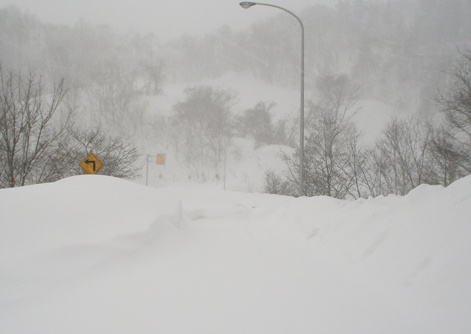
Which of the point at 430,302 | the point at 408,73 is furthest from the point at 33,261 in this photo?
the point at 408,73

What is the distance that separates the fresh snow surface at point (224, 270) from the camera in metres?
2.07

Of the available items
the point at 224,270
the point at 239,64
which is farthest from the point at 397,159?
the point at 239,64

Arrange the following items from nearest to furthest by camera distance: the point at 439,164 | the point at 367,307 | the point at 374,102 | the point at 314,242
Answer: the point at 367,307 → the point at 314,242 → the point at 439,164 → the point at 374,102

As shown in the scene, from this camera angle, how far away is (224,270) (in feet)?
10.7

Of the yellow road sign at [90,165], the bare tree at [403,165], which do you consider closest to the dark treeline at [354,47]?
the bare tree at [403,165]

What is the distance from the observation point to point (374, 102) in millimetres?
61625

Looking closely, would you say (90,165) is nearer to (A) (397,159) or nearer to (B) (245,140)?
(A) (397,159)

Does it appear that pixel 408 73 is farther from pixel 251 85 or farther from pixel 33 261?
pixel 33 261

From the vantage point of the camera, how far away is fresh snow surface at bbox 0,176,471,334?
6.81 feet

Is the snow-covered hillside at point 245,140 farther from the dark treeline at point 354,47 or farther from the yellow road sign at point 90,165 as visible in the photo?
the yellow road sign at point 90,165

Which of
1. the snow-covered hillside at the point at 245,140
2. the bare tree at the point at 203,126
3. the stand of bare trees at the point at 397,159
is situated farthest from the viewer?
the bare tree at the point at 203,126

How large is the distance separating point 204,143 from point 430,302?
43468mm

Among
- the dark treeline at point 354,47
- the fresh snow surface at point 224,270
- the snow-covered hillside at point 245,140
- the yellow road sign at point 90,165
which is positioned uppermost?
the dark treeline at point 354,47

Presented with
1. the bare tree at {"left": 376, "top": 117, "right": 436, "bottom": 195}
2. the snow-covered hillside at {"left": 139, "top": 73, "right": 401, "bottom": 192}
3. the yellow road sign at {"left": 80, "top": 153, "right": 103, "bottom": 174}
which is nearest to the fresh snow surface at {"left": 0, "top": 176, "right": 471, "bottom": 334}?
the yellow road sign at {"left": 80, "top": 153, "right": 103, "bottom": 174}
